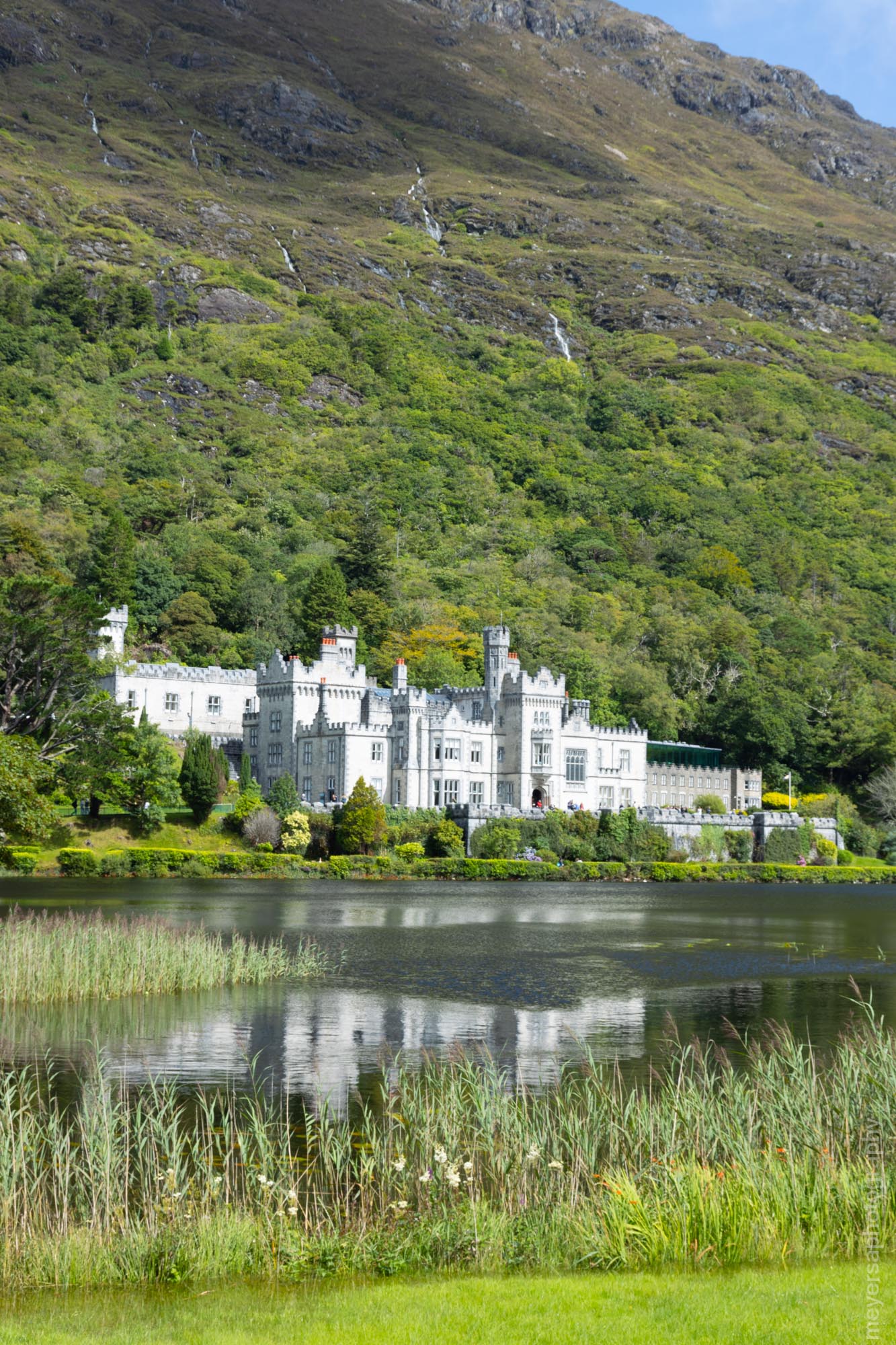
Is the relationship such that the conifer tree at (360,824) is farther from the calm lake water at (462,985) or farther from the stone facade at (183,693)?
the stone facade at (183,693)

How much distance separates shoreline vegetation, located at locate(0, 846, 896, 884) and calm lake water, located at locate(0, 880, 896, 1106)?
5.26 metres

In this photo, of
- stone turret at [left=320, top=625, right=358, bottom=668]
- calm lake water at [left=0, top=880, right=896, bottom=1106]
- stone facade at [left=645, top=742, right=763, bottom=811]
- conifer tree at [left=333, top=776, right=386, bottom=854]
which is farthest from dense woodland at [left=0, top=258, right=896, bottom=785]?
calm lake water at [left=0, top=880, right=896, bottom=1106]

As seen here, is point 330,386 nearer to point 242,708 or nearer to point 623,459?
point 623,459

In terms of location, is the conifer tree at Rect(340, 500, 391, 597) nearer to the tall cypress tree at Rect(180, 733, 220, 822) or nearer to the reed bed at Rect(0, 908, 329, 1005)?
the tall cypress tree at Rect(180, 733, 220, 822)

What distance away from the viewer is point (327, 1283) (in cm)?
1400

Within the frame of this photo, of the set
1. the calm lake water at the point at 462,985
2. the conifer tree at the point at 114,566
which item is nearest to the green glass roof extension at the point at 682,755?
the conifer tree at the point at 114,566

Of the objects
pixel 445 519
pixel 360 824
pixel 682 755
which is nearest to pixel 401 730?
pixel 360 824

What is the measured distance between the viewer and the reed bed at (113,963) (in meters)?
29.7

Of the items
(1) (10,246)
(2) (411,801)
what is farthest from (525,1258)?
(1) (10,246)

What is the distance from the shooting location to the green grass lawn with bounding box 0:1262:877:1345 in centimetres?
1212

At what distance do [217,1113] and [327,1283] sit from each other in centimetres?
694

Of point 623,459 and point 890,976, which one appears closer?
point 890,976

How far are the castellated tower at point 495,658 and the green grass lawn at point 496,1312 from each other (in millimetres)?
86439

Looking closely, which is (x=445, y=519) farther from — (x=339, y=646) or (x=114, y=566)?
(x=339, y=646)
